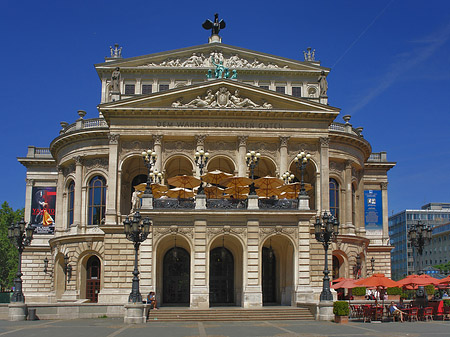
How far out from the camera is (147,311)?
1406 inches

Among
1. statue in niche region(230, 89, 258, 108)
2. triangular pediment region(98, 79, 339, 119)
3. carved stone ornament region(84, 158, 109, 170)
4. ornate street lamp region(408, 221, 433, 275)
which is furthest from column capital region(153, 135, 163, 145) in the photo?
ornate street lamp region(408, 221, 433, 275)

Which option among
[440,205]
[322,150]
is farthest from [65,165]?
[440,205]

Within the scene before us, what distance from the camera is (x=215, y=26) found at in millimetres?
65500

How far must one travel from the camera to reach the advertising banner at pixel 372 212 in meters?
62.9

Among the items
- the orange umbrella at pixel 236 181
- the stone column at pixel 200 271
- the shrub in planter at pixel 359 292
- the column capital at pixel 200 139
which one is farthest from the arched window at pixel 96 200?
the shrub in planter at pixel 359 292

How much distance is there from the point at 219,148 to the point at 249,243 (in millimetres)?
13425

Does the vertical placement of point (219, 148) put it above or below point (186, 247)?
above

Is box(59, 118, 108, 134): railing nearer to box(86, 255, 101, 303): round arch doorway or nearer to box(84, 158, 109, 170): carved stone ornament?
box(84, 158, 109, 170): carved stone ornament

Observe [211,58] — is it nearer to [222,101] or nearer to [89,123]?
[222,101]

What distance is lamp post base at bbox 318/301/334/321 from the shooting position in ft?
113

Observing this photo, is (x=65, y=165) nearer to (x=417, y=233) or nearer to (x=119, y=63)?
(x=119, y=63)

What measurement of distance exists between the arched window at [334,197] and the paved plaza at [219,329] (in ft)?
80.3

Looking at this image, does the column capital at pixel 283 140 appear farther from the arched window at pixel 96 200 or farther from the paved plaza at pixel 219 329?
the paved plaza at pixel 219 329

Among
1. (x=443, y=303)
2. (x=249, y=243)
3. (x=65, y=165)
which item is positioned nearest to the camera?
(x=443, y=303)
